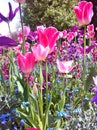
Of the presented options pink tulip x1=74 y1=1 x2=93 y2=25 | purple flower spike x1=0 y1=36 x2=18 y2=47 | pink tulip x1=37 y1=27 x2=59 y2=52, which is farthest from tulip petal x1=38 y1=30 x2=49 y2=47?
purple flower spike x1=0 y1=36 x2=18 y2=47

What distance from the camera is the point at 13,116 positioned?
3.24 meters

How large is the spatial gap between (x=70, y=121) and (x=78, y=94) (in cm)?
94

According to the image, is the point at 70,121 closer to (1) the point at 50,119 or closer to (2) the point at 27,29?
(1) the point at 50,119

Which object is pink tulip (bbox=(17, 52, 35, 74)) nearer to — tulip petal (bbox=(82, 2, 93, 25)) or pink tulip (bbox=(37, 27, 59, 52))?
pink tulip (bbox=(37, 27, 59, 52))

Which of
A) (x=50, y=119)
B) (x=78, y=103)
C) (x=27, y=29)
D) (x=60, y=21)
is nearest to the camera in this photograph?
(x=50, y=119)

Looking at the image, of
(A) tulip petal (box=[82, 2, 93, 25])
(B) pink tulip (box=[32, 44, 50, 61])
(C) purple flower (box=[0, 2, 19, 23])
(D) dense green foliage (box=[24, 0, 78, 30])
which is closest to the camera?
(B) pink tulip (box=[32, 44, 50, 61])

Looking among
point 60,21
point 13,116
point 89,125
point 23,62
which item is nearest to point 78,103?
point 13,116

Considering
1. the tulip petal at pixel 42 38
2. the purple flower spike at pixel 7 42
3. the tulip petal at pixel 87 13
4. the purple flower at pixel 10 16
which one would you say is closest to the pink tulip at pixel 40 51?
the tulip petal at pixel 42 38

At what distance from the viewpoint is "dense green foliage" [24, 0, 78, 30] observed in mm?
21984

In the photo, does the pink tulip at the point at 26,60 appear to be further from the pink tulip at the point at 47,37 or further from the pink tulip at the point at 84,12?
the pink tulip at the point at 84,12

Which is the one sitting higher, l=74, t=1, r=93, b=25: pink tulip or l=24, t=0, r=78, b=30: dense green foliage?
l=74, t=1, r=93, b=25: pink tulip

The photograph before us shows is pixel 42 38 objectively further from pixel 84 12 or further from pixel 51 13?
pixel 51 13

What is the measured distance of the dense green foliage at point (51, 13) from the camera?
866 inches

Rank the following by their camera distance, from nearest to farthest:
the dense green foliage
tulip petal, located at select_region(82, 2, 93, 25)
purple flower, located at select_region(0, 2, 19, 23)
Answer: tulip petal, located at select_region(82, 2, 93, 25) → purple flower, located at select_region(0, 2, 19, 23) → the dense green foliage
